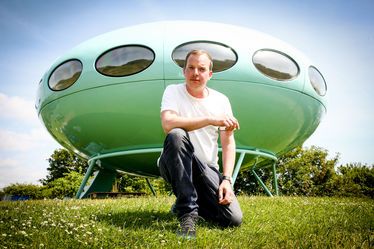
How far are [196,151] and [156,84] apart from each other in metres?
3.68

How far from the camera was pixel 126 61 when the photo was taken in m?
6.39

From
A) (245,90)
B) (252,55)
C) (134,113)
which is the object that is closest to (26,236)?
(134,113)

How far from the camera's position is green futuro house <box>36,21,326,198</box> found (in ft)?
20.6

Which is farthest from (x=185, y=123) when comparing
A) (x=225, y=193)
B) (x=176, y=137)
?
(x=225, y=193)

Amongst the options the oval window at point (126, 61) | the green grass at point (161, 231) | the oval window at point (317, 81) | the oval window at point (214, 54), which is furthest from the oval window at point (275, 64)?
the green grass at point (161, 231)

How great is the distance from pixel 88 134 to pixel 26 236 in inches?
196

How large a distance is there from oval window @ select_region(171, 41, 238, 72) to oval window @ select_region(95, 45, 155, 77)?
51 centimetres

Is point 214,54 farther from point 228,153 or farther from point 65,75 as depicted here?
point 228,153

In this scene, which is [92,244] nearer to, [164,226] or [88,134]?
[164,226]

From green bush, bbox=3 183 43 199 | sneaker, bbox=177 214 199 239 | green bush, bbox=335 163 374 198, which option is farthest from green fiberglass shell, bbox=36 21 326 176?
green bush, bbox=3 183 43 199

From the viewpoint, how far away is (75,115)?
22.5 ft

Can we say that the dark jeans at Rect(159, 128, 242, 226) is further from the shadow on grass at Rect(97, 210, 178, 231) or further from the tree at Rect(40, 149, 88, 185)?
the tree at Rect(40, 149, 88, 185)

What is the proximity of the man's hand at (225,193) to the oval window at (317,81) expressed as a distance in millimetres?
5568

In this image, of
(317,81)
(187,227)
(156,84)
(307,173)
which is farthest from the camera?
(307,173)
